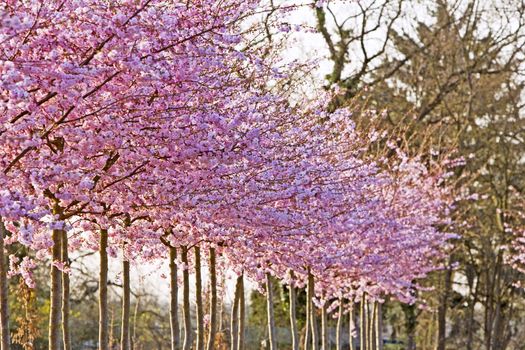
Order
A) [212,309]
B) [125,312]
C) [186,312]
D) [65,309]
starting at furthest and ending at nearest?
[212,309], [186,312], [125,312], [65,309]

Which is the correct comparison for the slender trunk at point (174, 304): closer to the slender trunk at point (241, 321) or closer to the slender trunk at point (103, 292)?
the slender trunk at point (103, 292)

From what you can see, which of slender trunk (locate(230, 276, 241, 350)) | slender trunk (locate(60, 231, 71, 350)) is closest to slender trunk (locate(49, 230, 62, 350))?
slender trunk (locate(60, 231, 71, 350))

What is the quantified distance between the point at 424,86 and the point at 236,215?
17636 mm

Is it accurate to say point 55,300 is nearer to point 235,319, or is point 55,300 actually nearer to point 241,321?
point 235,319

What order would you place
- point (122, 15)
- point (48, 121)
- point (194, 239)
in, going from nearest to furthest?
point (122, 15) → point (48, 121) → point (194, 239)

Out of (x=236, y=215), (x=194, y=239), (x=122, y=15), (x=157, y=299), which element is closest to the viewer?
(x=122, y=15)

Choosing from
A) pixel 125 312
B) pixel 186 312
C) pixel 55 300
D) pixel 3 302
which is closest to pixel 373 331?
pixel 186 312

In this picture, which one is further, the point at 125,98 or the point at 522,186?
the point at 522,186

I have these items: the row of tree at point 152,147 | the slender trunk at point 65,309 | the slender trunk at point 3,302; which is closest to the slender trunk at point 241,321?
the row of tree at point 152,147

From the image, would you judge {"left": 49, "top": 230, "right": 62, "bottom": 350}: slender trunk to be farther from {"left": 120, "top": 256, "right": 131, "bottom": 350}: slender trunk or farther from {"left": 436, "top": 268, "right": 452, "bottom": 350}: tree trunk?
{"left": 436, "top": 268, "right": 452, "bottom": 350}: tree trunk

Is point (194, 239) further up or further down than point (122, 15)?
further down

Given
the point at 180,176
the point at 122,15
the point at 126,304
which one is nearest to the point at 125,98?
the point at 122,15

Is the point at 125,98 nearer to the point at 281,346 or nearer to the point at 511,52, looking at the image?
the point at 511,52

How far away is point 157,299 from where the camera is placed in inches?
1384
